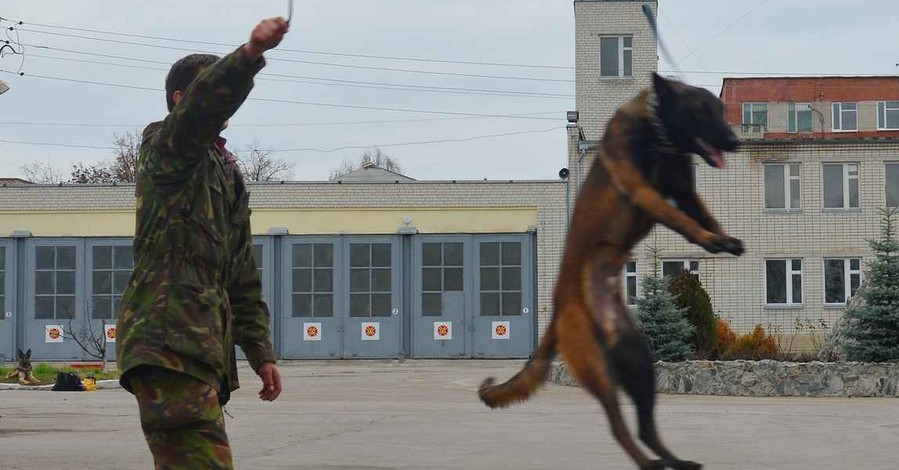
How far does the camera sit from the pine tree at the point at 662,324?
21.6 metres

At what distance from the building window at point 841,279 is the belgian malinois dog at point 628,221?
35663 millimetres

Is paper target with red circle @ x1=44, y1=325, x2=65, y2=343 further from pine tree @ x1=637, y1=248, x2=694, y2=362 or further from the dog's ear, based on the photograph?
the dog's ear

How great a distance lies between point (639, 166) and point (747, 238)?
118 feet

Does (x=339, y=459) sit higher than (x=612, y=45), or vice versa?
(x=612, y=45)

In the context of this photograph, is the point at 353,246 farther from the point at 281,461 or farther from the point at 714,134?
the point at 714,134

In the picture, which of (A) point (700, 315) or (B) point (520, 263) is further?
(B) point (520, 263)

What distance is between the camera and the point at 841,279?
3812cm

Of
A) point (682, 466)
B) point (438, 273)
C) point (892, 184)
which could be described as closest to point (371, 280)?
point (438, 273)

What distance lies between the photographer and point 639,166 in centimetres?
388

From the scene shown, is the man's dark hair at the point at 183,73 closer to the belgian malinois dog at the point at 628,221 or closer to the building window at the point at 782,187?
the belgian malinois dog at the point at 628,221

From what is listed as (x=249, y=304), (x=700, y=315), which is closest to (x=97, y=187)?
(x=700, y=315)

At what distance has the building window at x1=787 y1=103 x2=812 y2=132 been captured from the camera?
69.6m

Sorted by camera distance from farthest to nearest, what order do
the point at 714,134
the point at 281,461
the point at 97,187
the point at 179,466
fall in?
1. the point at 97,187
2. the point at 281,461
3. the point at 179,466
4. the point at 714,134

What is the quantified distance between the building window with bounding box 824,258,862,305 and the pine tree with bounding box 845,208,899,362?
17.4m
